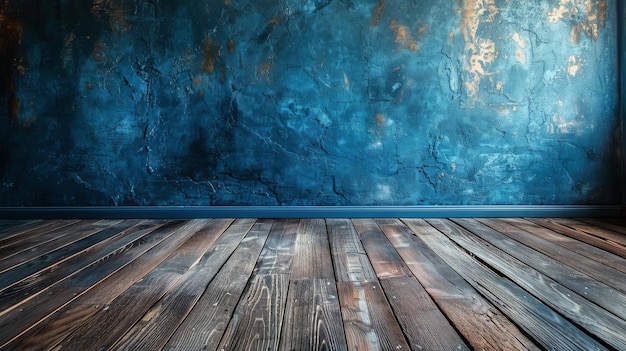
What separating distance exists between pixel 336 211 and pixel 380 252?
87 cm

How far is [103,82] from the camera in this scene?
8.66ft

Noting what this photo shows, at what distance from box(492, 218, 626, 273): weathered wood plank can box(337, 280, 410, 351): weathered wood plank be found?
0.96m

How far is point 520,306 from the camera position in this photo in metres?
1.12

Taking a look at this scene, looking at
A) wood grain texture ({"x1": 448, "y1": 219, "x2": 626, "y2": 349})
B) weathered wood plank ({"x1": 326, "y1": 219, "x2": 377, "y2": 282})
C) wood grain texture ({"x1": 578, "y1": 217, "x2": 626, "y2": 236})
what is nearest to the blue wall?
wood grain texture ({"x1": 578, "y1": 217, "x2": 626, "y2": 236})

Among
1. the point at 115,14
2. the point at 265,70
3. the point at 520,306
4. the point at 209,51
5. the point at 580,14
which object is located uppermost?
the point at 115,14

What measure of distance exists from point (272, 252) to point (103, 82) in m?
1.78

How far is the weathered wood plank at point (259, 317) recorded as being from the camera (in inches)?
Answer: 35.7

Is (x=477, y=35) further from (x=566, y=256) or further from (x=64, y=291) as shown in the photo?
(x=64, y=291)

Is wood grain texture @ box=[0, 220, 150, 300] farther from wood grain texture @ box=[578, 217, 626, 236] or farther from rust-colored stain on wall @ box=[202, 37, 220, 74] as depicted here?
wood grain texture @ box=[578, 217, 626, 236]

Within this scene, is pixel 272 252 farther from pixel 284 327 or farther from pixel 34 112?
pixel 34 112

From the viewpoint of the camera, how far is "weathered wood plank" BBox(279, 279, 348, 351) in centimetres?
90

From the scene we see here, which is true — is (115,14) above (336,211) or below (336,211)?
above

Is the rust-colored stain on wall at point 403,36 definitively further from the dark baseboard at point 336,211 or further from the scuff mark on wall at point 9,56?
the scuff mark on wall at point 9,56

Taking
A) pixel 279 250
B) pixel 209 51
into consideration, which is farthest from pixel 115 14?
pixel 279 250
